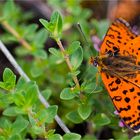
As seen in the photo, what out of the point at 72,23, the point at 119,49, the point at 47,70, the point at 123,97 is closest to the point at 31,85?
the point at 123,97

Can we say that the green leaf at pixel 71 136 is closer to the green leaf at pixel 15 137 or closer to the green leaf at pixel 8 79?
the green leaf at pixel 15 137

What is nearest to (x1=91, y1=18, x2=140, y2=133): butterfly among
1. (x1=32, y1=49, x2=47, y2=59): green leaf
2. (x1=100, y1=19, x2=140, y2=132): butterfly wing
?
(x1=100, y1=19, x2=140, y2=132): butterfly wing

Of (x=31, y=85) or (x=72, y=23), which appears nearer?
(x=31, y=85)

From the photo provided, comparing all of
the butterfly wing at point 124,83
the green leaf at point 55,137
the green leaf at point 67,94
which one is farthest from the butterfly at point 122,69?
the green leaf at point 55,137

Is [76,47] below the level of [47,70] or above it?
above

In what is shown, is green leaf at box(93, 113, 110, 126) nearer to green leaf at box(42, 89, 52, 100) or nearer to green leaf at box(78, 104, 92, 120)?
green leaf at box(78, 104, 92, 120)

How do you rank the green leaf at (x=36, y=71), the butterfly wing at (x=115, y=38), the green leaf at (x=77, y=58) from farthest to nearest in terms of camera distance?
Result: 1. the green leaf at (x=36, y=71)
2. the butterfly wing at (x=115, y=38)
3. the green leaf at (x=77, y=58)

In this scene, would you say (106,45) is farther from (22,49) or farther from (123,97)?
(22,49)
